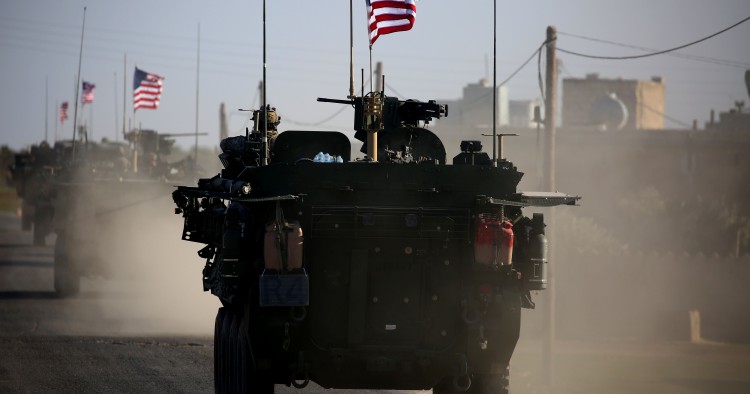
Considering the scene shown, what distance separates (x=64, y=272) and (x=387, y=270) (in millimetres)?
20011

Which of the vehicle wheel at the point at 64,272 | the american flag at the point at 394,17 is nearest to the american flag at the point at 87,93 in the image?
the vehicle wheel at the point at 64,272

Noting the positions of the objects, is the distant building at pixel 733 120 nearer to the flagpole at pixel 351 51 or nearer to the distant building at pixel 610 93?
the distant building at pixel 610 93

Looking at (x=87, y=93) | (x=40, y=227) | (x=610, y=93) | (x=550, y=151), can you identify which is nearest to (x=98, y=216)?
(x=550, y=151)

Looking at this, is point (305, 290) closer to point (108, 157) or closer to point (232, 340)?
point (232, 340)

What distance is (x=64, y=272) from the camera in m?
31.3

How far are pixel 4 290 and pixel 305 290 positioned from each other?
23.7 metres

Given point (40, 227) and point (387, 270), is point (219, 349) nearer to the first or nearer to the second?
point (387, 270)

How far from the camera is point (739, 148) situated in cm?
6862

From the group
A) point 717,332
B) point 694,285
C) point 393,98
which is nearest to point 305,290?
point 393,98

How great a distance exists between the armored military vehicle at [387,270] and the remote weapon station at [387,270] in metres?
0.01

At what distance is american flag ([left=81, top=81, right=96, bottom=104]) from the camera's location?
5666cm

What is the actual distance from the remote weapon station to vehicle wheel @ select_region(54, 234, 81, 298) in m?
18.1

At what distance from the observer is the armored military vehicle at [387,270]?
1244 centimetres

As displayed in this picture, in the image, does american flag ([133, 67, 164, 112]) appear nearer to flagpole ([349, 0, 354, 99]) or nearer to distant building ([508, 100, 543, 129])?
flagpole ([349, 0, 354, 99])
